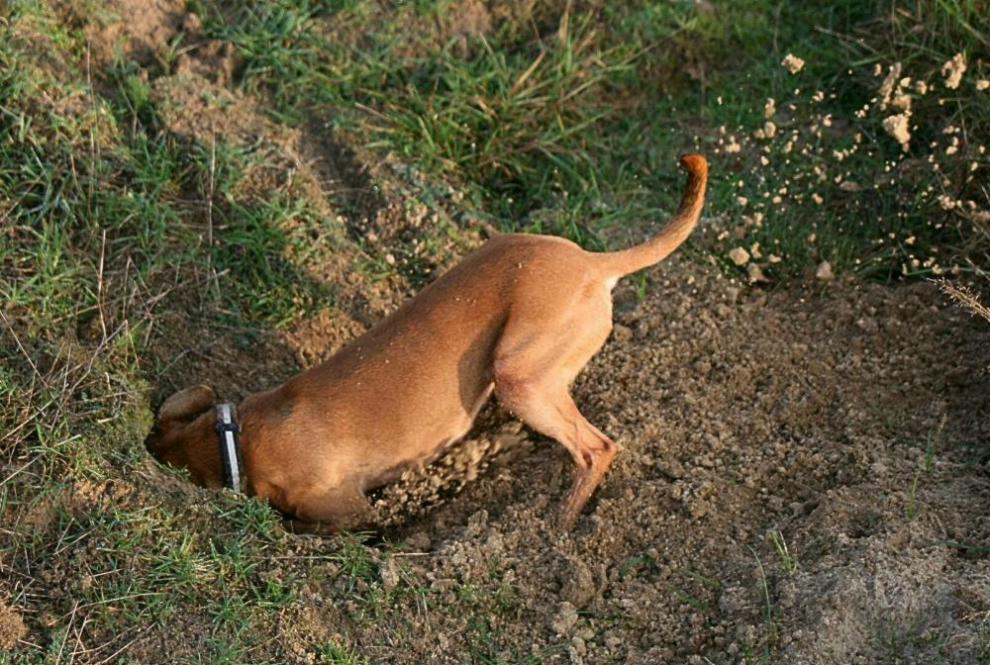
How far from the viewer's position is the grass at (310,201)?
466 cm

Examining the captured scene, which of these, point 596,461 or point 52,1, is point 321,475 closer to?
point 596,461

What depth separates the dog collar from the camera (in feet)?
17.1

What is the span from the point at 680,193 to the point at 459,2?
1558 mm

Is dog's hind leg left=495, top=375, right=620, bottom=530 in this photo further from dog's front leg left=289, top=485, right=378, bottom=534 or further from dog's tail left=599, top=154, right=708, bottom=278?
dog's front leg left=289, top=485, right=378, bottom=534

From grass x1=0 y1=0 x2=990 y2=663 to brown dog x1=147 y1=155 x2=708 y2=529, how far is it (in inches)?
12.4

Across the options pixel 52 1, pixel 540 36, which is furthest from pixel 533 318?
pixel 52 1

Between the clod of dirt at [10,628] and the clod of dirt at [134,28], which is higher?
the clod of dirt at [134,28]

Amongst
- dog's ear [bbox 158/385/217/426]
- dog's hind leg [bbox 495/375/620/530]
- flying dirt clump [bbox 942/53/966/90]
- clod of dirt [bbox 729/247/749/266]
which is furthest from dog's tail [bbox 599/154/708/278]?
dog's ear [bbox 158/385/217/426]

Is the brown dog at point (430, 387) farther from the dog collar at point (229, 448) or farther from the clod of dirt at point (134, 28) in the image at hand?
the clod of dirt at point (134, 28)

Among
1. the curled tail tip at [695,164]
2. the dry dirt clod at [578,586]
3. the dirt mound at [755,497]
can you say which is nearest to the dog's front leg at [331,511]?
the dirt mound at [755,497]

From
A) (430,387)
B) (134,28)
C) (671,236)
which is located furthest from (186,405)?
(134,28)

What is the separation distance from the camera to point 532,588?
478cm

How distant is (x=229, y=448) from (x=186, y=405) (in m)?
0.33

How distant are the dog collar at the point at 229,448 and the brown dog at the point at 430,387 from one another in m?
0.04
